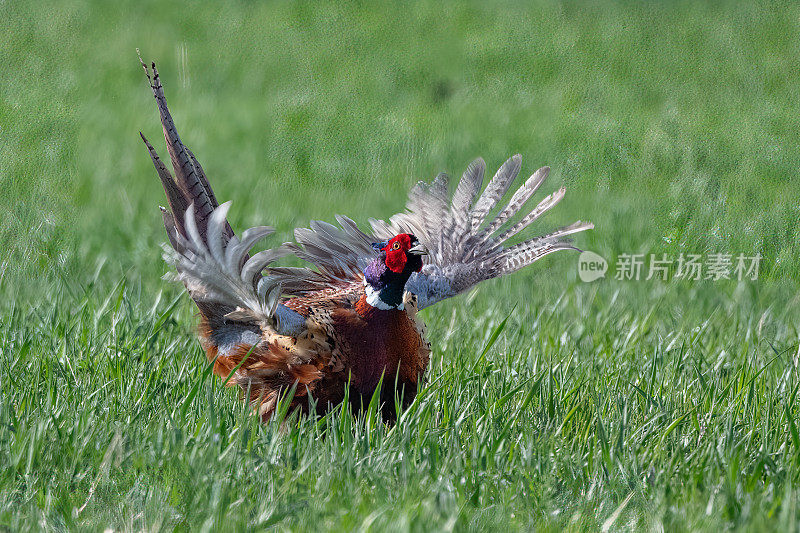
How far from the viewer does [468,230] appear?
428 cm

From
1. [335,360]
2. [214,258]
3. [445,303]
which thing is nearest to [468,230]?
[445,303]

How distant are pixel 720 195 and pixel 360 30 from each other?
3866 millimetres

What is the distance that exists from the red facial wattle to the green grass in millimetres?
518

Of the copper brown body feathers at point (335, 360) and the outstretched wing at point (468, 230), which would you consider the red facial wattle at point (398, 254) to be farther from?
the outstretched wing at point (468, 230)

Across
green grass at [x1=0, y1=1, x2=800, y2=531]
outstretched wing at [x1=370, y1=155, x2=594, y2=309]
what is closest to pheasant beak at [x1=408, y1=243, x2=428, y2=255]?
green grass at [x1=0, y1=1, x2=800, y2=531]

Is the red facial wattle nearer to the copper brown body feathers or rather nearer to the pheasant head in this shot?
the pheasant head

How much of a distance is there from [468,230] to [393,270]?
116 cm

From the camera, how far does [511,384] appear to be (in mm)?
3758

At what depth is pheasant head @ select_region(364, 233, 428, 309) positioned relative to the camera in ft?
10.5

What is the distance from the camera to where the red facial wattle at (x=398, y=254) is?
10.5ft

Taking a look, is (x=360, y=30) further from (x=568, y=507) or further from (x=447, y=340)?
(x=568, y=507)

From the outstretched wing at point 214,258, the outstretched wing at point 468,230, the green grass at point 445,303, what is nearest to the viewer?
the green grass at point 445,303

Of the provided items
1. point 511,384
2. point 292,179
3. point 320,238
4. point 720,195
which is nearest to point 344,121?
point 292,179

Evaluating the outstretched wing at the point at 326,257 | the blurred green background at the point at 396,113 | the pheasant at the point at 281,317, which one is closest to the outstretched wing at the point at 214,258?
the pheasant at the point at 281,317
